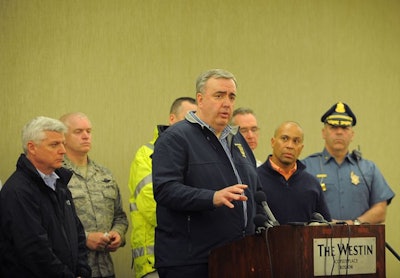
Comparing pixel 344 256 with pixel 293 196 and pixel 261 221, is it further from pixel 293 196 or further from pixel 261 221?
pixel 293 196

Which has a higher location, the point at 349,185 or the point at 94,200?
the point at 349,185

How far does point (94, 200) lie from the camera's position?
190 inches

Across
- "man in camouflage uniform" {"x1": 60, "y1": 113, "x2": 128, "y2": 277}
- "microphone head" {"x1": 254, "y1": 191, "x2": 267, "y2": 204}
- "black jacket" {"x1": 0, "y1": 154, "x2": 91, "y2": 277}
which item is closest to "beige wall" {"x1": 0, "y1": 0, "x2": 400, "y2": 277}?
"man in camouflage uniform" {"x1": 60, "y1": 113, "x2": 128, "y2": 277}

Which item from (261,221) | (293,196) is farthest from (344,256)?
(293,196)

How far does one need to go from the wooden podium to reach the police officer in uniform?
1866 mm

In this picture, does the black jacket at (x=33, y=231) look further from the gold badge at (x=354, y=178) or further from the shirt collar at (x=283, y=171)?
the gold badge at (x=354, y=178)

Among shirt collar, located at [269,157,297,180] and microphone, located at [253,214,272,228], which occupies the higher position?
shirt collar, located at [269,157,297,180]

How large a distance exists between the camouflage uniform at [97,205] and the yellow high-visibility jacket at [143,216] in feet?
0.55

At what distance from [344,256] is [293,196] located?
1304 millimetres

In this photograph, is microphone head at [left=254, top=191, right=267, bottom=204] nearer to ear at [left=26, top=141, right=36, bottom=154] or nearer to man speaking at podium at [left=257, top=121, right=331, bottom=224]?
man speaking at podium at [left=257, top=121, right=331, bottom=224]

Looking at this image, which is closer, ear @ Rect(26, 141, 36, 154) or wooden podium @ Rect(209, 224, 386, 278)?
wooden podium @ Rect(209, 224, 386, 278)

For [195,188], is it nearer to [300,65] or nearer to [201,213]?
[201,213]

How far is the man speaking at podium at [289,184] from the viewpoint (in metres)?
4.48

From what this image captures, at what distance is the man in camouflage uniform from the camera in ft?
15.6
